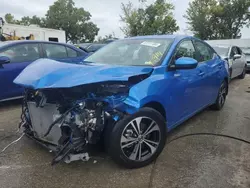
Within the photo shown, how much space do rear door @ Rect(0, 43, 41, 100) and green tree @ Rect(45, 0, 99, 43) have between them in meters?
39.2

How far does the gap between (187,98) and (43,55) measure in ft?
11.7

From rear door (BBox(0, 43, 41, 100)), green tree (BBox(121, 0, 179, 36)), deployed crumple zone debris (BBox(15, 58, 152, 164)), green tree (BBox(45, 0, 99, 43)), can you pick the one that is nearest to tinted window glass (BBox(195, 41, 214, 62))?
deployed crumple zone debris (BBox(15, 58, 152, 164))

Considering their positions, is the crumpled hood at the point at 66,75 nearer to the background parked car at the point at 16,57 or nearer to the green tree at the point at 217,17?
the background parked car at the point at 16,57

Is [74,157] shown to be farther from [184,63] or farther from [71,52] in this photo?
[71,52]

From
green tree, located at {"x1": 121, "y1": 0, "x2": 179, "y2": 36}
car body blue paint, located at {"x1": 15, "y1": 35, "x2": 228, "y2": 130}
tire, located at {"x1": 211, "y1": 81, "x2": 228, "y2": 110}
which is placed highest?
green tree, located at {"x1": 121, "y1": 0, "x2": 179, "y2": 36}

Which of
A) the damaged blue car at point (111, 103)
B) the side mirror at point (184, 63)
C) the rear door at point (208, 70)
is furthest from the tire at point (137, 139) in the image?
the rear door at point (208, 70)

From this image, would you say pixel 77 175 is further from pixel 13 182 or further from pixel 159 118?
pixel 159 118

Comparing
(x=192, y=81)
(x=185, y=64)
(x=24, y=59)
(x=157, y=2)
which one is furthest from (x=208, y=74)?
(x=157, y=2)

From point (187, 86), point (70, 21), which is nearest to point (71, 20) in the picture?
point (70, 21)

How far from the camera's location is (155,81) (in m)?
2.86

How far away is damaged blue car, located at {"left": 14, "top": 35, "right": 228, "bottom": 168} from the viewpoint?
246cm

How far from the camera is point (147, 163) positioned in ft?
9.32

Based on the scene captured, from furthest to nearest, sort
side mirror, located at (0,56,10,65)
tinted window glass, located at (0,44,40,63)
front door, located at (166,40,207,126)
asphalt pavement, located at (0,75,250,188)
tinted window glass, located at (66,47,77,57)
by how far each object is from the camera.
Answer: tinted window glass, located at (66,47,77,57) → tinted window glass, located at (0,44,40,63) → side mirror, located at (0,56,10,65) → front door, located at (166,40,207,126) → asphalt pavement, located at (0,75,250,188)

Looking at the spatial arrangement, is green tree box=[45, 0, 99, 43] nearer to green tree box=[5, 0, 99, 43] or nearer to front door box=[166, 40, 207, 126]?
green tree box=[5, 0, 99, 43]
